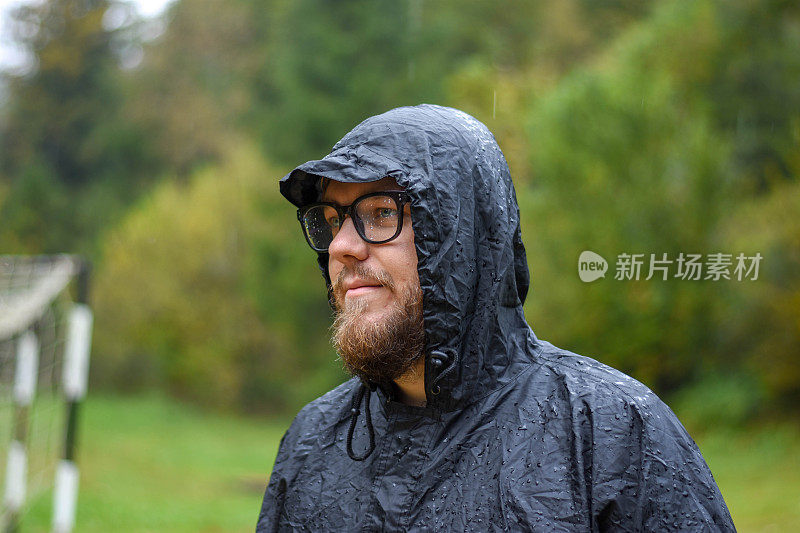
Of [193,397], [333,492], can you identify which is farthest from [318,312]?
[333,492]

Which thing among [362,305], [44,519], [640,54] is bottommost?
[44,519]

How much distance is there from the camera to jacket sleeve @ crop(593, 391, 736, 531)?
1.27m

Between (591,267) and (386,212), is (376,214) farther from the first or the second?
(591,267)

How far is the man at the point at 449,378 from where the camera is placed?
1.33 metres

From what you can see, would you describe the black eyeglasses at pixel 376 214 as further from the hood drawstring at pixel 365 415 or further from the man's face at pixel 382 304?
the hood drawstring at pixel 365 415

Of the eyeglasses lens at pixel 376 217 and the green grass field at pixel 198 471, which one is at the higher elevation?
the eyeglasses lens at pixel 376 217

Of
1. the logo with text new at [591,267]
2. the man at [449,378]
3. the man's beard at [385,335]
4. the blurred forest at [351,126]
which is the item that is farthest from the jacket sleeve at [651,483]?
the blurred forest at [351,126]

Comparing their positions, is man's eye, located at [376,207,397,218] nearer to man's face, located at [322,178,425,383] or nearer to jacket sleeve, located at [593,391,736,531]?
man's face, located at [322,178,425,383]

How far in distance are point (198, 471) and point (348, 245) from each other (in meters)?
11.4

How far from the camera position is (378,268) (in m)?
1.52

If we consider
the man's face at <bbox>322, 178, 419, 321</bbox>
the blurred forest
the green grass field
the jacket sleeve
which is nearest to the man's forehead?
the man's face at <bbox>322, 178, 419, 321</bbox>

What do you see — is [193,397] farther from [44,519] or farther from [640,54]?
[640,54]

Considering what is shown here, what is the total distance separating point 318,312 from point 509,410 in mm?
15596

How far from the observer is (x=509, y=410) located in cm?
145
